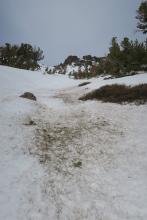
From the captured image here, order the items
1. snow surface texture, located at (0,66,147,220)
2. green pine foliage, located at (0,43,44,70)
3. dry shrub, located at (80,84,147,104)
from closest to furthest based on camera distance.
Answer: snow surface texture, located at (0,66,147,220) < dry shrub, located at (80,84,147,104) < green pine foliage, located at (0,43,44,70)

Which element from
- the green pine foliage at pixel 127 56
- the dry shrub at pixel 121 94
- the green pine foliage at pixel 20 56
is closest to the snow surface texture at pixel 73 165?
the dry shrub at pixel 121 94

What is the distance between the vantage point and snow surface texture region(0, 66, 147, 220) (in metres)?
5.91

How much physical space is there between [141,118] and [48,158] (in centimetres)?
607

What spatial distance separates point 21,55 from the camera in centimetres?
4925

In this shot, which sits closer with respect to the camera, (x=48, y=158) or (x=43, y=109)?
(x=48, y=158)

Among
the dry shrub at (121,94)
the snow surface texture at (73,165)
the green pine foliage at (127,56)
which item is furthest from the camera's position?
the green pine foliage at (127,56)

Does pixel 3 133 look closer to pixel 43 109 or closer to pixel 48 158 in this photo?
pixel 48 158

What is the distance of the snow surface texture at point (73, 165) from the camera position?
233 inches

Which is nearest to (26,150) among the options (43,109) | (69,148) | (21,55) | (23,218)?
(69,148)

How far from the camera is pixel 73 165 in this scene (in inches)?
313

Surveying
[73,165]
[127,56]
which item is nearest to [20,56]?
[127,56]

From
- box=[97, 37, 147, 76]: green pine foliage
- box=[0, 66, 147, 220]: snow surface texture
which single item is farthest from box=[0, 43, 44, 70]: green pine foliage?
box=[0, 66, 147, 220]: snow surface texture

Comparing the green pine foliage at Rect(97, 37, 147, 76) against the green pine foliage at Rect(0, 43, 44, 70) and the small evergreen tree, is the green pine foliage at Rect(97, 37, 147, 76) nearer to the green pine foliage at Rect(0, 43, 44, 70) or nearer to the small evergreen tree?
the small evergreen tree

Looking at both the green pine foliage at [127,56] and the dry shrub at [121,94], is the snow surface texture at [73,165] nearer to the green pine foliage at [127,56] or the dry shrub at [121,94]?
the dry shrub at [121,94]
